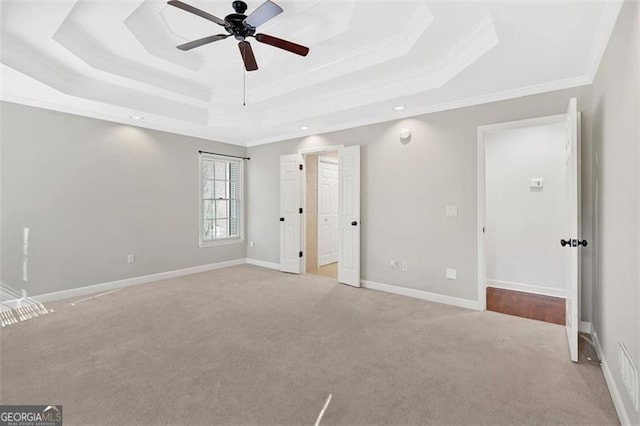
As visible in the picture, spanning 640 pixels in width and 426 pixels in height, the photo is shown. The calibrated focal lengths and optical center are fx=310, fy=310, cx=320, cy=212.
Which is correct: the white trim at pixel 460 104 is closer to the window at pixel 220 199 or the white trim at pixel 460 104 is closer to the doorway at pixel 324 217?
the doorway at pixel 324 217

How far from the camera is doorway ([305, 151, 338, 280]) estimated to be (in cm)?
594

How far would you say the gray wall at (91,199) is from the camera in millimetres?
3746

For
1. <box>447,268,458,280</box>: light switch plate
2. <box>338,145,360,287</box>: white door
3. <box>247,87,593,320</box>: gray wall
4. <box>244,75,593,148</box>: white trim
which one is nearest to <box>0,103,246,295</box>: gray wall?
<box>244,75,593,148</box>: white trim

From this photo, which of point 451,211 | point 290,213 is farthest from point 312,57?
point 290,213

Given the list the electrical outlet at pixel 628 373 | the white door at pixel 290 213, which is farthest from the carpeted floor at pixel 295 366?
the white door at pixel 290 213

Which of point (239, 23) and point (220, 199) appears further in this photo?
point (220, 199)

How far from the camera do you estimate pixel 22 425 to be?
6.00 feet

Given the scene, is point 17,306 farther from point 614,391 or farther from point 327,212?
point 614,391

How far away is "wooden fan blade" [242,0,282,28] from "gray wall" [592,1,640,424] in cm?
201

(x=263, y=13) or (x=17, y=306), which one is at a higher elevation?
(x=263, y=13)

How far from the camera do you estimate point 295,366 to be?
241cm

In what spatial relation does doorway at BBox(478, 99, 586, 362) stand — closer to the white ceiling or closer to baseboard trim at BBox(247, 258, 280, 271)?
the white ceiling

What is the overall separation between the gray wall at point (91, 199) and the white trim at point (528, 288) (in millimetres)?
4920

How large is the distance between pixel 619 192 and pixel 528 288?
2953 millimetres
